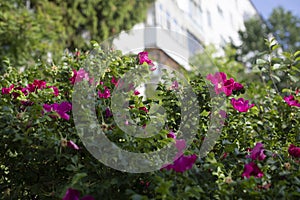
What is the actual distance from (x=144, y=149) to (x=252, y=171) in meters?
0.43

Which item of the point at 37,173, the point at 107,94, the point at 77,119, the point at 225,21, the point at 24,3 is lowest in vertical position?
the point at 37,173

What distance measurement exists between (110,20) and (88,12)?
614 millimetres

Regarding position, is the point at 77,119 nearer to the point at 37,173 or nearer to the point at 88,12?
the point at 37,173

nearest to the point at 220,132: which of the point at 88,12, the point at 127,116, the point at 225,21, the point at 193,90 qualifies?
the point at 193,90

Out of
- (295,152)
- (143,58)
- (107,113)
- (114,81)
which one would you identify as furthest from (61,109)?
(295,152)

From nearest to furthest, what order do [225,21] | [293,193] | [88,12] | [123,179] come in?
[293,193] → [123,179] → [88,12] → [225,21]

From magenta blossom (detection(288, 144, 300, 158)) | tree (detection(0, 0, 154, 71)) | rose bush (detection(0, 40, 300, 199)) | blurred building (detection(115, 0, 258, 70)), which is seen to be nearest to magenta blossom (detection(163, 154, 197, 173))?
rose bush (detection(0, 40, 300, 199))

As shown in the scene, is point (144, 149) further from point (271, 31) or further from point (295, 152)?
point (271, 31)

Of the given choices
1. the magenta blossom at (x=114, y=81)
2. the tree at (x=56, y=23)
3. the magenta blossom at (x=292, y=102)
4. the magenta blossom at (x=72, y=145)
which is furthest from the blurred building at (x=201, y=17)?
the magenta blossom at (x=72, y=145)

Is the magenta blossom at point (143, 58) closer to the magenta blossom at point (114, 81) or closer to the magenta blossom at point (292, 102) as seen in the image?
the magenta blossom at point (114, 81)

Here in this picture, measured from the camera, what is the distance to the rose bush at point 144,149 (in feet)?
4.75

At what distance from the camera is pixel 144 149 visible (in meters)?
1.63

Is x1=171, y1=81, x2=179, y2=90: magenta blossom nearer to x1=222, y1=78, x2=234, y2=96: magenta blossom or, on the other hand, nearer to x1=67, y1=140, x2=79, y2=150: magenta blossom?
x1=222, y1=78, x2=234, y2=96: magenta blossom

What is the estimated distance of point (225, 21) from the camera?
21562 mm
